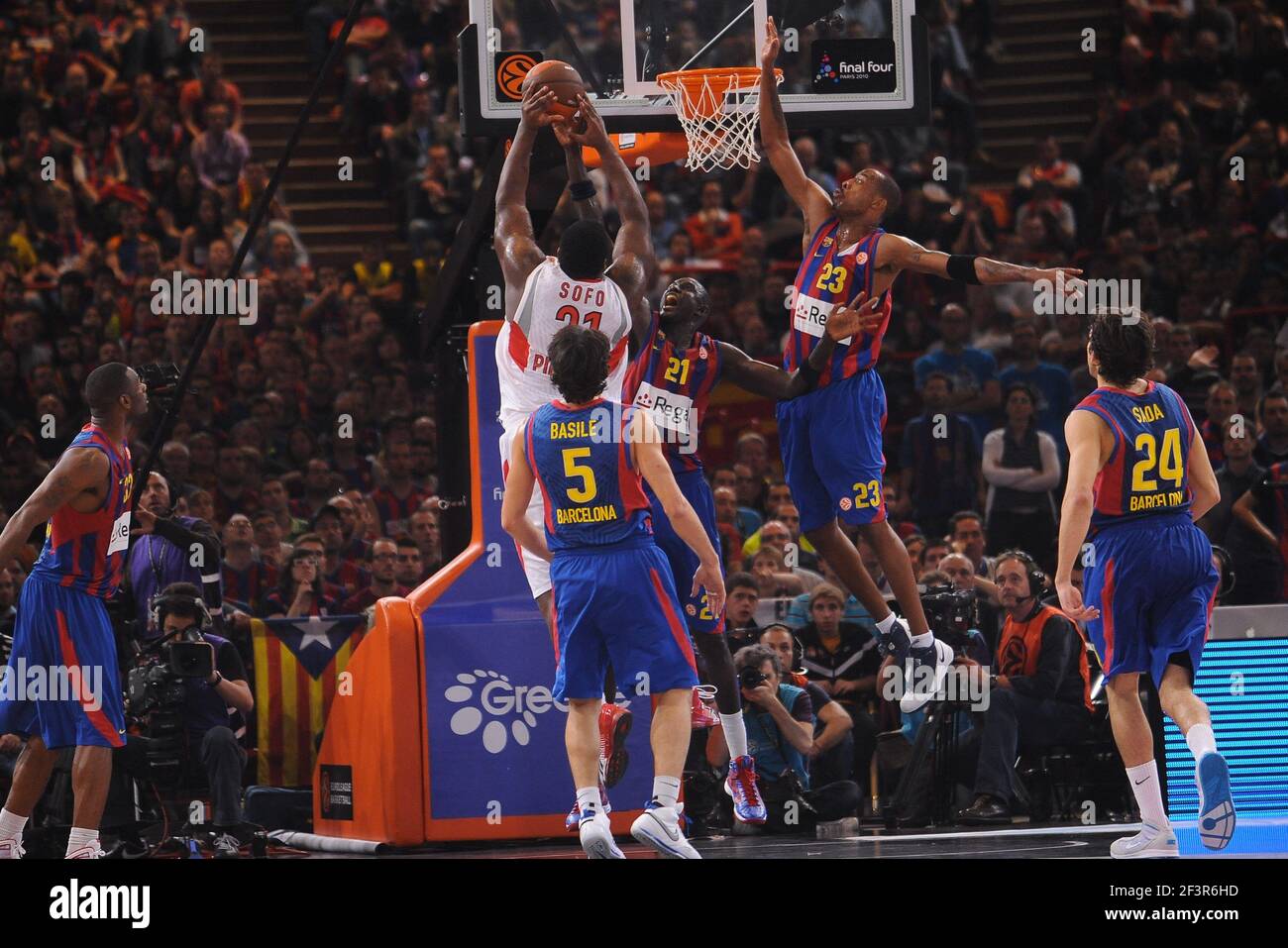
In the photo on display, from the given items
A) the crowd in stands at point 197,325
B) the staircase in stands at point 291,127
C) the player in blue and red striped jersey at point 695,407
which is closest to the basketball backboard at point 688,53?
the player in blue and red striped jersey at point 695,407

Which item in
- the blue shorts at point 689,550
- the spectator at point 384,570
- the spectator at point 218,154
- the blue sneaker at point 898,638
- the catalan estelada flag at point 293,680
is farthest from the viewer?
the spectator at point 218,154

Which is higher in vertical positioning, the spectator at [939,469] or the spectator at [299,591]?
the spectator at [939,469]

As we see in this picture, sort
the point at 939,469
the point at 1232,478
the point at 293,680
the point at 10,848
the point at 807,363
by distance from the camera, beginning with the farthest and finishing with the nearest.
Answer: the point at 939,469, the point at 1232,478, the point at 293,680, the point at 807,363, the point at 10,848

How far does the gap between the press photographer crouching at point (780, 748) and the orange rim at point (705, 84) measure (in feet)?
9.44

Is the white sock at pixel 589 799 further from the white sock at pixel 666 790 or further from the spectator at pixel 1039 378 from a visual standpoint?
the spectator at pixel 1039 378

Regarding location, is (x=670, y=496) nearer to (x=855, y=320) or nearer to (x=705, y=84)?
(x=855, y=320)

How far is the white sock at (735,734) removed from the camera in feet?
29.3

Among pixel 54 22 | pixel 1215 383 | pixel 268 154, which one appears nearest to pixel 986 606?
pixel 1215 383

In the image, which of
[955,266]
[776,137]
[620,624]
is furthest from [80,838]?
[955,266]

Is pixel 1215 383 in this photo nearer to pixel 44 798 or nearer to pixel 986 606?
pixel 986 606

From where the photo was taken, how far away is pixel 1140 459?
736cm

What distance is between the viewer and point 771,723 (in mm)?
10070

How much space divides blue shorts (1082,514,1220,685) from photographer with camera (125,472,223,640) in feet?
16.5

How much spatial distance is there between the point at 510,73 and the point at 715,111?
1.06 m
